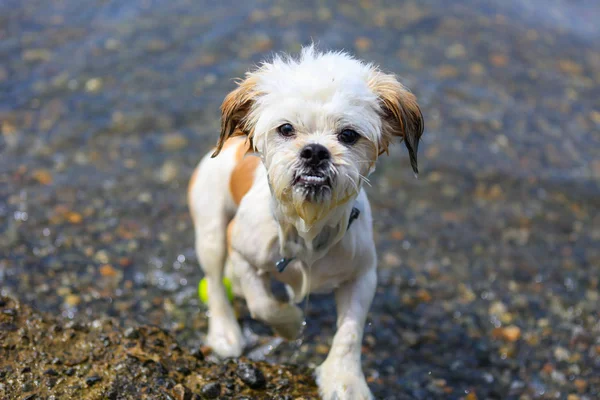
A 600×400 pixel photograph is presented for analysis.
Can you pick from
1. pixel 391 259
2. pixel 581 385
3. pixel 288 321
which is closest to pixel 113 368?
pixel 288 321

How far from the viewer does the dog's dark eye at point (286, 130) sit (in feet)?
11.3

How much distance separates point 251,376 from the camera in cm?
412

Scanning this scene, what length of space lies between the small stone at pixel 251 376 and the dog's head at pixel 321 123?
1210 mm

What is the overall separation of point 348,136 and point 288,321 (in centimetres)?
157

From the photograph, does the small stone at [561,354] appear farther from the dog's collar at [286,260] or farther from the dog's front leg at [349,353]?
the dog's collar at [286,260]

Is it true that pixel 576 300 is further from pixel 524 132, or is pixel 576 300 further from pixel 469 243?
pixel 524 132

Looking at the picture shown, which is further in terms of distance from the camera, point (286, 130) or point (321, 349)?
point (321, 349)

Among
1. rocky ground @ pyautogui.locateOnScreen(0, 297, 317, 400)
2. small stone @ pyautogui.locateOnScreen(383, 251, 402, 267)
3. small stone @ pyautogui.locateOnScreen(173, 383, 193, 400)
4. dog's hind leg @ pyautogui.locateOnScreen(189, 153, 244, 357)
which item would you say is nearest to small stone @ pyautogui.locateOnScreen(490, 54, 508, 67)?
small stone @ pyautogui.locateOnScreen(383, 251, 402, 267)

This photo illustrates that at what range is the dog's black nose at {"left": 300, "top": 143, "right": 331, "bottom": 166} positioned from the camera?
10.6 ft

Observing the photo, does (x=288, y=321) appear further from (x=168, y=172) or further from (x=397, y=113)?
(x=168, y=172)

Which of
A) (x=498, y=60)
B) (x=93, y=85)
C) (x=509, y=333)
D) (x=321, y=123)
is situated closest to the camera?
(x=321, y=123)

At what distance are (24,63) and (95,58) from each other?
977 mm

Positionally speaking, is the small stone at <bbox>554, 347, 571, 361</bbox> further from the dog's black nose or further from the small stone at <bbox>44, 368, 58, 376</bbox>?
the small stone at <bbox>44, 368, 58, 376</bbox>

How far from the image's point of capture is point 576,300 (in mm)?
6051
